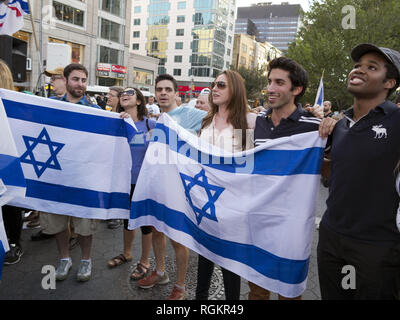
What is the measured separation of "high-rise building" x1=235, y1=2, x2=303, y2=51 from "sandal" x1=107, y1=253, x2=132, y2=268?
151 metres

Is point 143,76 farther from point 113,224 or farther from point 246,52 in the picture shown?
point 113,224

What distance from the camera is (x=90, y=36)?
103ft

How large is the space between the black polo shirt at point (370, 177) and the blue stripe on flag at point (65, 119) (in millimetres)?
2264

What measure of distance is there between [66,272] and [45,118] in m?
1.69

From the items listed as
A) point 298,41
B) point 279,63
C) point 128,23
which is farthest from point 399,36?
point 128,23

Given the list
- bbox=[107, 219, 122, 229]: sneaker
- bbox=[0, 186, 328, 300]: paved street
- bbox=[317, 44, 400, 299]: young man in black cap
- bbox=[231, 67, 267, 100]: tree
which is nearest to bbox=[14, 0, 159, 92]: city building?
bbox=[231, 67, 267, 100]: tree

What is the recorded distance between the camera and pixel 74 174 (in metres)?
3.22

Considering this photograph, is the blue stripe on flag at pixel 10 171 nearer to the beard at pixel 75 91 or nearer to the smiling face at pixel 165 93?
the beard at pixel 75 91

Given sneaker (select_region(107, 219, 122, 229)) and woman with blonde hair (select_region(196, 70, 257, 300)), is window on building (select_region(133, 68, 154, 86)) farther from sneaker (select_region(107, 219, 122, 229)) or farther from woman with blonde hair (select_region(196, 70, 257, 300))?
woman with blonde hair (select_region(196, 70, 257, 300))

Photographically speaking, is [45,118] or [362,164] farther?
[45,118]

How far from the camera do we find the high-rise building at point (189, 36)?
188ft

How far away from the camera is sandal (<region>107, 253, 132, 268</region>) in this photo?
357 cm

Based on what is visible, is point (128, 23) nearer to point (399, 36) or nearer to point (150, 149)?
point (399, 36)

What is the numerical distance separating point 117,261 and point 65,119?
1771 mm
